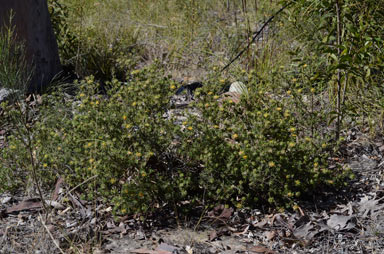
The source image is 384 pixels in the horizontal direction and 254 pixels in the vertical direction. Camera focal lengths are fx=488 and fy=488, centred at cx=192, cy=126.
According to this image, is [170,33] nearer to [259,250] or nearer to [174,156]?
[174,156]

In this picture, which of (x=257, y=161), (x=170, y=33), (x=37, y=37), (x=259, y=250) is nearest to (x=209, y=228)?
(x=259, y=250)

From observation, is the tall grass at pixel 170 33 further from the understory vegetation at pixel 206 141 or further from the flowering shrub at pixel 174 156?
the flowering shrub at pixel 174 156

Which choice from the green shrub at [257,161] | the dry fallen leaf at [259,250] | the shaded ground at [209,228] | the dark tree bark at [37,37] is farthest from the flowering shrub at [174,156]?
the dark tree bark at [37,37]

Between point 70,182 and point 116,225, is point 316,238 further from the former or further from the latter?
point 70,182

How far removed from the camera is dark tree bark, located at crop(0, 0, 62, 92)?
16.8 ft

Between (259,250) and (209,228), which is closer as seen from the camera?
(259,250)

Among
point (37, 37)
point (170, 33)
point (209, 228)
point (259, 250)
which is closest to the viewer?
point (259, 250)

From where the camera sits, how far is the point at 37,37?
535 centimetres

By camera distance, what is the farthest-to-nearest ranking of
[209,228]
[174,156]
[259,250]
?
[174,156]
[209,228]
[259,250]

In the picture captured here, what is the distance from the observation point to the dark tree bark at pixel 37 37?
16.8 ft

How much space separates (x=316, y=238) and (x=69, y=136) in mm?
1811

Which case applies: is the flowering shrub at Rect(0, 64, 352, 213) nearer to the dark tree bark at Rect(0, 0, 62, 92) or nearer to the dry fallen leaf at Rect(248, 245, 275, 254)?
the dry fallen leaf at Rect(248, 245, 275, 254)

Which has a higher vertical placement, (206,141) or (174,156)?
(206,141)

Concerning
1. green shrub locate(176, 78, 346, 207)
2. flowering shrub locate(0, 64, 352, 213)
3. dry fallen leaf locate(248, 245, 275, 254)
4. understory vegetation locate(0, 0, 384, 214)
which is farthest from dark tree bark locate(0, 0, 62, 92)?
dry fallen leaf locate(248, 245, 275, 254)
